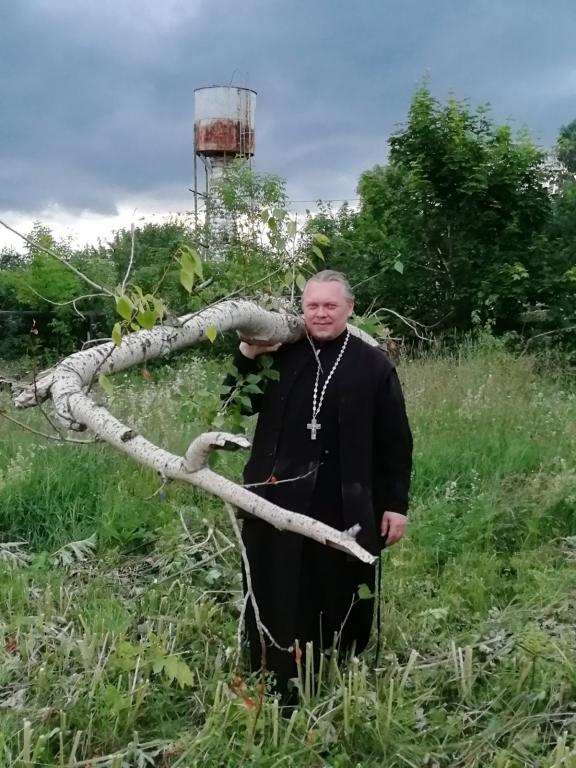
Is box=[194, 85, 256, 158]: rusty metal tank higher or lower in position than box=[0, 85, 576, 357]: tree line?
higher

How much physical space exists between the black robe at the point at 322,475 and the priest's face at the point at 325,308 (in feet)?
0.47

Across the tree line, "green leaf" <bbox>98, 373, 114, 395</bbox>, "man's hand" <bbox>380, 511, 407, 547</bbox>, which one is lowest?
"man's hand" <bbox>380, 511, 407, 547</bbox>

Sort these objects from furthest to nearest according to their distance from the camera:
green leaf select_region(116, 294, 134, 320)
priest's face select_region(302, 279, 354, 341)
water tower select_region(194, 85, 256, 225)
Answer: water tower select_region(194, 85, 256, 225), priest's face select_region(302, 279, 354, 341), green leaf select_region(116, 294, 134, 320)

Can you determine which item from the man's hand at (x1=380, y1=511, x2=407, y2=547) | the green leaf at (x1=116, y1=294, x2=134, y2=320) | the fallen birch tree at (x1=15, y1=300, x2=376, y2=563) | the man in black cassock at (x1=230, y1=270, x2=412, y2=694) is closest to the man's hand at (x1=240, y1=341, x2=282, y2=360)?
the man in black cassock at (x1=230, y1=270, x2=412, y2=694)

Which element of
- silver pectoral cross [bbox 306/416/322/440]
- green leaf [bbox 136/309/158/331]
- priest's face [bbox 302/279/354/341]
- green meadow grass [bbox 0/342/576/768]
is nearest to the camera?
green leaf [bbox 136/309/158/331]

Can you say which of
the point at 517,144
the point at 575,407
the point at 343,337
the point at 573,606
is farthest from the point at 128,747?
the point at 517,144

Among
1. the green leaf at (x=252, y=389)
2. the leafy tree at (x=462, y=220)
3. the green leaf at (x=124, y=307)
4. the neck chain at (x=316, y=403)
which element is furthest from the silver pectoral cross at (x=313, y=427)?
the leafy tree at (x=462, y=220)

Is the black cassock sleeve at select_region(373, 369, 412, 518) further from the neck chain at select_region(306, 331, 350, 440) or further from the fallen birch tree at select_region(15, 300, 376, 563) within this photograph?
the fallen birch tree at select_region(15, 300, 376, 563)

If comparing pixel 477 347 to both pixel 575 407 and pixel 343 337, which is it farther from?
pixel 343 337

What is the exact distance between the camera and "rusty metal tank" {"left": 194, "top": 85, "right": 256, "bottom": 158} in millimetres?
19266

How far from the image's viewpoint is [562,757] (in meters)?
2.34

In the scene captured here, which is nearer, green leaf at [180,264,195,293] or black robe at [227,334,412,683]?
green leaf at [180,264,195,293]

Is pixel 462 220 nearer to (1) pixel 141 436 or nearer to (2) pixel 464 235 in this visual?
(2) pixel 464 235

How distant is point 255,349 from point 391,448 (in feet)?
2.20
